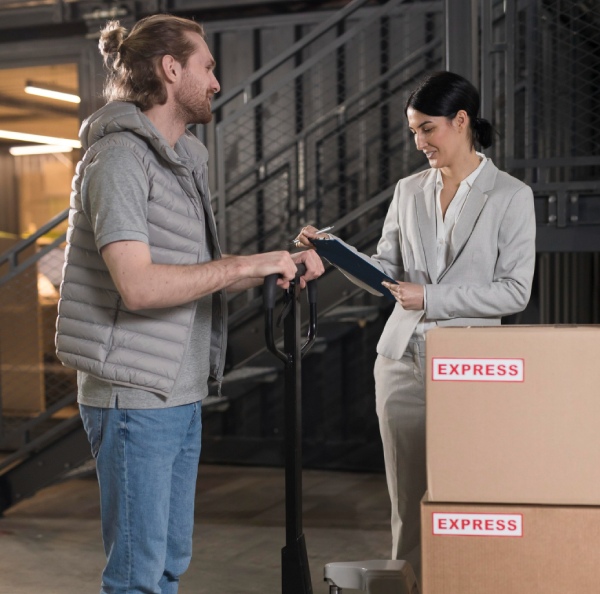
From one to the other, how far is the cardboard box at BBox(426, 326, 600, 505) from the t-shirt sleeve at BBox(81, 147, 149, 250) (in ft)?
2.24

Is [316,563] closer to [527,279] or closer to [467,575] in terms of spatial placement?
[527,279]

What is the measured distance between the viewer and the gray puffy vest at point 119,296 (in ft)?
6.48

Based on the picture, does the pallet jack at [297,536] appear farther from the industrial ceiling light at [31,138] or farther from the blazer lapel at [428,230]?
the industrial ceiling light at [31,138]

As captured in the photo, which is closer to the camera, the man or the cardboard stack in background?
the cardboard stack in background

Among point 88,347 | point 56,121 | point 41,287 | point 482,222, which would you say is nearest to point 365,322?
point 41,287

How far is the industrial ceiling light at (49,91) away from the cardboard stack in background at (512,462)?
6.16 m

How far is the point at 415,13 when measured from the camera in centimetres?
541

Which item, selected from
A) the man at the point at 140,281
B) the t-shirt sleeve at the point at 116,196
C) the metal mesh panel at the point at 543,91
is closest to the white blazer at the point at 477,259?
the man at the point at 140,281

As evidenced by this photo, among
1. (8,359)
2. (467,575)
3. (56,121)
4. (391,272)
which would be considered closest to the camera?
(467,575)

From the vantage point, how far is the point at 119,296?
1992 mm

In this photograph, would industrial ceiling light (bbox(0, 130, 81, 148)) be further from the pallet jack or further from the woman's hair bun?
the pallet jack

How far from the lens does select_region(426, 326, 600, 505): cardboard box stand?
1.80 meters

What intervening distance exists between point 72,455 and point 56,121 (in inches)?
194

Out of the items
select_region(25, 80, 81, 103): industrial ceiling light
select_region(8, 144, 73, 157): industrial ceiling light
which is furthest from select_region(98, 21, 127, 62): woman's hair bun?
select_region(8, 144, 73, 157): industrial ceiling light
